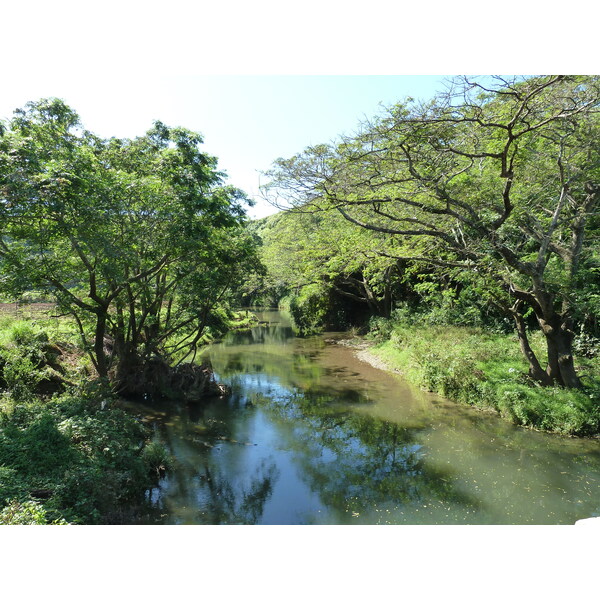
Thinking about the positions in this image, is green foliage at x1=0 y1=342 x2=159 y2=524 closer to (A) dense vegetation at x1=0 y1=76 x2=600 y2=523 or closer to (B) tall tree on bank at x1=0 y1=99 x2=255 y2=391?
(A) dense vegetation at x1=0 y1=76 x2=600 y2=523

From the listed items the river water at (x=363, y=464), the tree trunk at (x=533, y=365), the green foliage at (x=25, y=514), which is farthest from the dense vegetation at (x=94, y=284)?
the tree trunk at (x=533, y=365)

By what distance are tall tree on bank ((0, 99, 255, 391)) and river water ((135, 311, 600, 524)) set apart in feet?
10.9

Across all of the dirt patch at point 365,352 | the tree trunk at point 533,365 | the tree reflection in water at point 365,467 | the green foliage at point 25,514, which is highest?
the green foliage at point 25,514

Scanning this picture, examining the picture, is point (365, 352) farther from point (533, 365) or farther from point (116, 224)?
point (116, 224)

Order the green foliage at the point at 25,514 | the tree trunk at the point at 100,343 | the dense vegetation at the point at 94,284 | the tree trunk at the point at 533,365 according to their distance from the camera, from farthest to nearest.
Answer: the tree trunk at the point at 533,365
the tree trunk at the point at 100,343
the dense vegetation at the point at 94,284
the green foliage at the point at 25,514

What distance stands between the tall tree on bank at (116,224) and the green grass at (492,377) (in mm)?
7132

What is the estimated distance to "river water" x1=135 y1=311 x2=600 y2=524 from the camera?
638 centimetres

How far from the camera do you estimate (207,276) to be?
37.4 feet

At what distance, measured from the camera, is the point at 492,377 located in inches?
440

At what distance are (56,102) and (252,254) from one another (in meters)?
6.24

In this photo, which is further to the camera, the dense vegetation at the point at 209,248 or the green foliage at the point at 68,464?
the dense vegetation at the point at 209,248

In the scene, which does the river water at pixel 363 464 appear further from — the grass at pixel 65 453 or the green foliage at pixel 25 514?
the green foliage at pixel 25 514

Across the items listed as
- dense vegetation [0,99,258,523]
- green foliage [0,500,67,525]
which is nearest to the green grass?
dense vegetation [0,99,258,523]

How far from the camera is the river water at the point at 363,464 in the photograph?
6.38 metres
